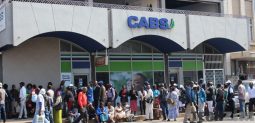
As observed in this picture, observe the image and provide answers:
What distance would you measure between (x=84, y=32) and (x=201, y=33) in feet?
28.2

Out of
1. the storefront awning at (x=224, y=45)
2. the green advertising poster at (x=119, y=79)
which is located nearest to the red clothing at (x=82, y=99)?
the green advertising poster at (x=119, y=79)

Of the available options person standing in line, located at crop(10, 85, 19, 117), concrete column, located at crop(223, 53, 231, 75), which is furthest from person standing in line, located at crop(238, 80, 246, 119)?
concrete column, located at crop(223, 53, 231, 75)

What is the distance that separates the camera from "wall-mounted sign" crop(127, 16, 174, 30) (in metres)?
26.5

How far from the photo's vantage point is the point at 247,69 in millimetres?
37500

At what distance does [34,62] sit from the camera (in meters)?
25.9

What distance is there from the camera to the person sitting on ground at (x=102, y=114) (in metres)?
22.2

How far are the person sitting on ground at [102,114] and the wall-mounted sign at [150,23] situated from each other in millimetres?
5727

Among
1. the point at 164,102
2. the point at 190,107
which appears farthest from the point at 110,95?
the point at 190,107

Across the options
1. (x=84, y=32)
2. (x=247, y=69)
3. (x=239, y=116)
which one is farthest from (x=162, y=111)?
(x=247, y=69)

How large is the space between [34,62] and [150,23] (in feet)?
22.0

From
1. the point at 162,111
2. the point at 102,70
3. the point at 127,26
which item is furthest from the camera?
the point at 102,70

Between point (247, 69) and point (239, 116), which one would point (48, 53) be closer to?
point (239, 116)

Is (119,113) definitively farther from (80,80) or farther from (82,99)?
(80,80)

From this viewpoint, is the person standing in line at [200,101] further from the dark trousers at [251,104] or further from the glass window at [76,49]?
the glass window at [76,49]
